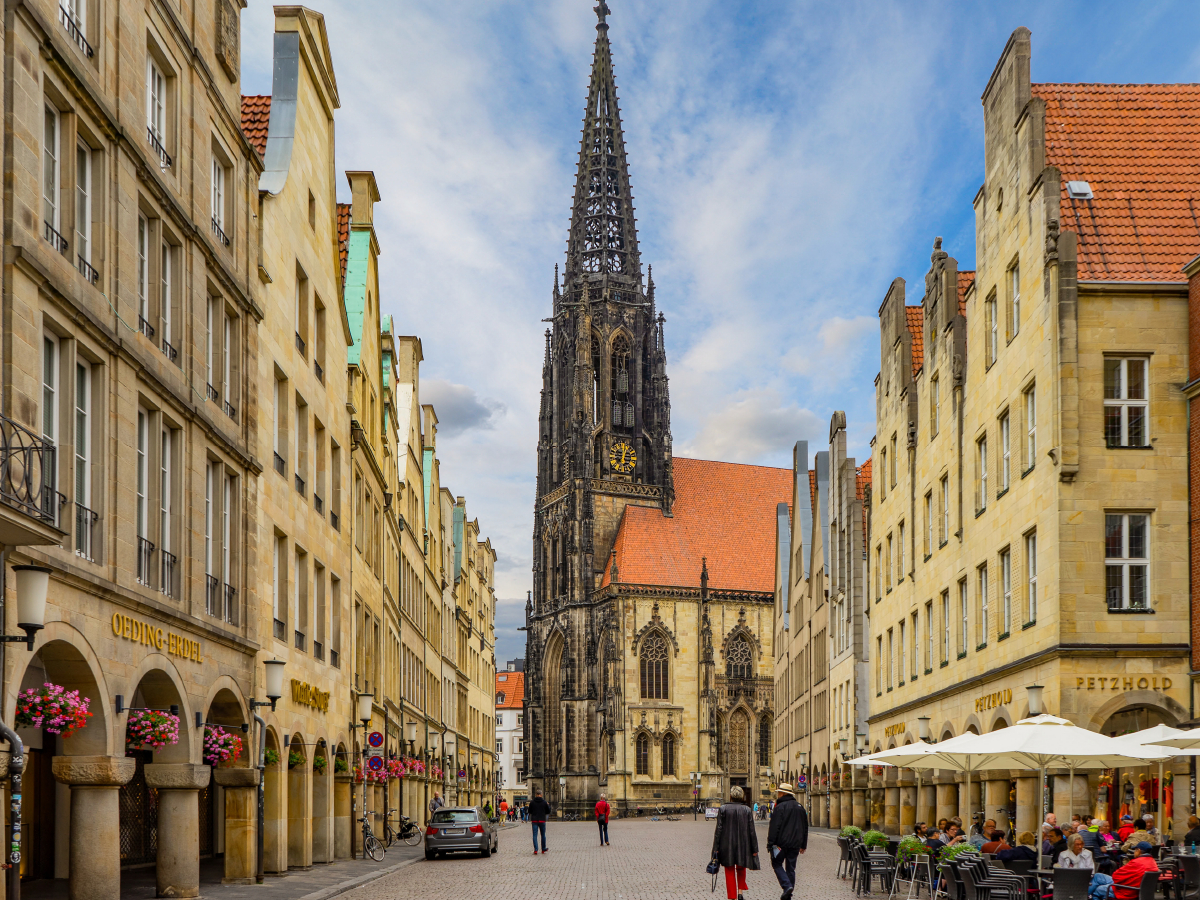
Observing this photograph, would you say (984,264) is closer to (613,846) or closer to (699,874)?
(699,874)

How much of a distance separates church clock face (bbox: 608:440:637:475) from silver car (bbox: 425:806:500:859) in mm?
78840

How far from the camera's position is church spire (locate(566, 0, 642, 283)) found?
120062 mm

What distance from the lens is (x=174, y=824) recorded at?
2011cm

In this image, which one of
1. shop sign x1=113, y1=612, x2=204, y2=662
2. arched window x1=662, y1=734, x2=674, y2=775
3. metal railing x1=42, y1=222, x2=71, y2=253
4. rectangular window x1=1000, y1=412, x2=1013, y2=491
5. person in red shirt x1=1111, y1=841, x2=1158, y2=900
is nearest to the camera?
metal railing x1=42, y1=222, x2=71, y2=253

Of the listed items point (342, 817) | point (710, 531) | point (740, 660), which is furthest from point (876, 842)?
point (710, 531)

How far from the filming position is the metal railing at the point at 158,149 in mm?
19763

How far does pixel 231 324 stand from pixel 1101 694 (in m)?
16.0

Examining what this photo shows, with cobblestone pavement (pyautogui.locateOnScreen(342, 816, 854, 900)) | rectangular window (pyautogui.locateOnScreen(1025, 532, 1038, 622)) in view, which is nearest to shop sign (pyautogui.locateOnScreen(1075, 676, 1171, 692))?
rectangular window (pyautogui.locateOnScreen(1025, 532, 1038, 622))

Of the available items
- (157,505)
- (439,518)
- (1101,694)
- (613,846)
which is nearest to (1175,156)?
(1101,694)

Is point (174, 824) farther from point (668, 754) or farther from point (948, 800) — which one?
point (668, 754)

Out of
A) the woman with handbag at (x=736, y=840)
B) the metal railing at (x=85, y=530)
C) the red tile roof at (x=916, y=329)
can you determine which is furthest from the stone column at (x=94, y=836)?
the red tile roof at (x=916, y=329)

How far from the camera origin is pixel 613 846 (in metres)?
46.9

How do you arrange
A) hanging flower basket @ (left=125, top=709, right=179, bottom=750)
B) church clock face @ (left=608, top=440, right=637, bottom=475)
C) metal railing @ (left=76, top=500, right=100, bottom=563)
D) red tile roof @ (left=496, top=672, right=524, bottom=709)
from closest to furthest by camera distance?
1. metal railing @ (left=76, top=500, right=100, bottom=563)
2. hanging flower basket @ (left=125, top=709, right=179, bottom=750)
3. church clock face @ (left=608, top=440, right=637, bottom=475)
4. red tile roof @ (left=496, top=672, right=524, bottom=709)

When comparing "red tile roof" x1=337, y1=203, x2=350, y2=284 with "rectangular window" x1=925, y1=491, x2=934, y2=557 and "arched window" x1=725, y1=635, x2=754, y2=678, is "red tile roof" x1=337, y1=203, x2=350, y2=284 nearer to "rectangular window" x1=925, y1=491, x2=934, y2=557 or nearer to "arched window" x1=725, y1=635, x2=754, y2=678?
"rectangular window" x1=925, y1=491, x2=934, y2=557
